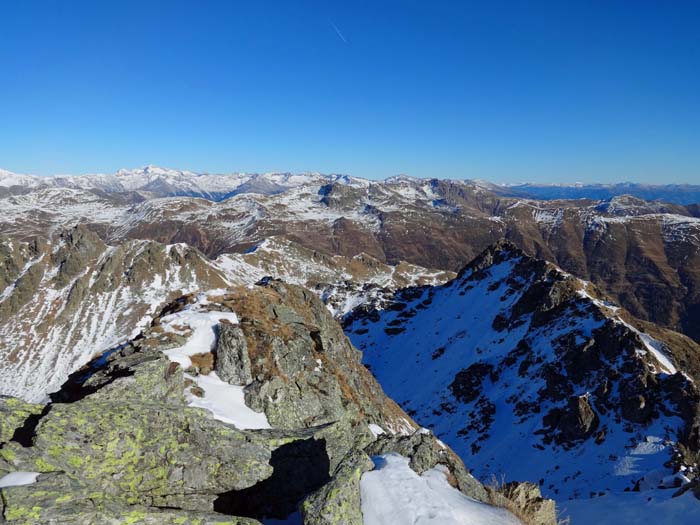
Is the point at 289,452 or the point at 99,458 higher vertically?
the point at 99,458

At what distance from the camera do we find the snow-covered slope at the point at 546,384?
66625mm

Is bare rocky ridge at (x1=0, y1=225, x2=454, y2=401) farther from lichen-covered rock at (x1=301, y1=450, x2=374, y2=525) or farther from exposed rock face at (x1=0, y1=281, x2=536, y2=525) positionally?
lichen-covered rock at (x1=301, y1=450, x2=374, y2=525)

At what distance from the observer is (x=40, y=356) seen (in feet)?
530

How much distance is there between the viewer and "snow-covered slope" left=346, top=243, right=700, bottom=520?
66.6m

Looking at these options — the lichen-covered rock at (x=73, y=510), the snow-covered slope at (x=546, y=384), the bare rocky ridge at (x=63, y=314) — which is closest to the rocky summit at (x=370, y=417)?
the lichen-covered rock at (x=73, y=510)

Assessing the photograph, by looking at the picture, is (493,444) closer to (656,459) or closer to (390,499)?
(656,459)

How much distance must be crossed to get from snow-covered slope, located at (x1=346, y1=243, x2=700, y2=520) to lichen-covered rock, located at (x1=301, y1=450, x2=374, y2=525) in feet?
91.8

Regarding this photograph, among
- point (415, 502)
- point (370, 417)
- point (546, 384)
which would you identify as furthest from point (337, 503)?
point (546, 384)

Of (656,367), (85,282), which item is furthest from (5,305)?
(656,367)

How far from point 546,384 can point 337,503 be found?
292ft

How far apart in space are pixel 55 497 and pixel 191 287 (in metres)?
202

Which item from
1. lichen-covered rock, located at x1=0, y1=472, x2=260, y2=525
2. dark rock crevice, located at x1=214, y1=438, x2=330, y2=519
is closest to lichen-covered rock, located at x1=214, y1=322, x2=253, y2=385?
dark rock crevice, located at x1=214, y1=438, x2=330, y2=519

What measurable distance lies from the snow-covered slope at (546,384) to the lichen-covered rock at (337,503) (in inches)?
1102

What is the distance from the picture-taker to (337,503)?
37.9 ft
